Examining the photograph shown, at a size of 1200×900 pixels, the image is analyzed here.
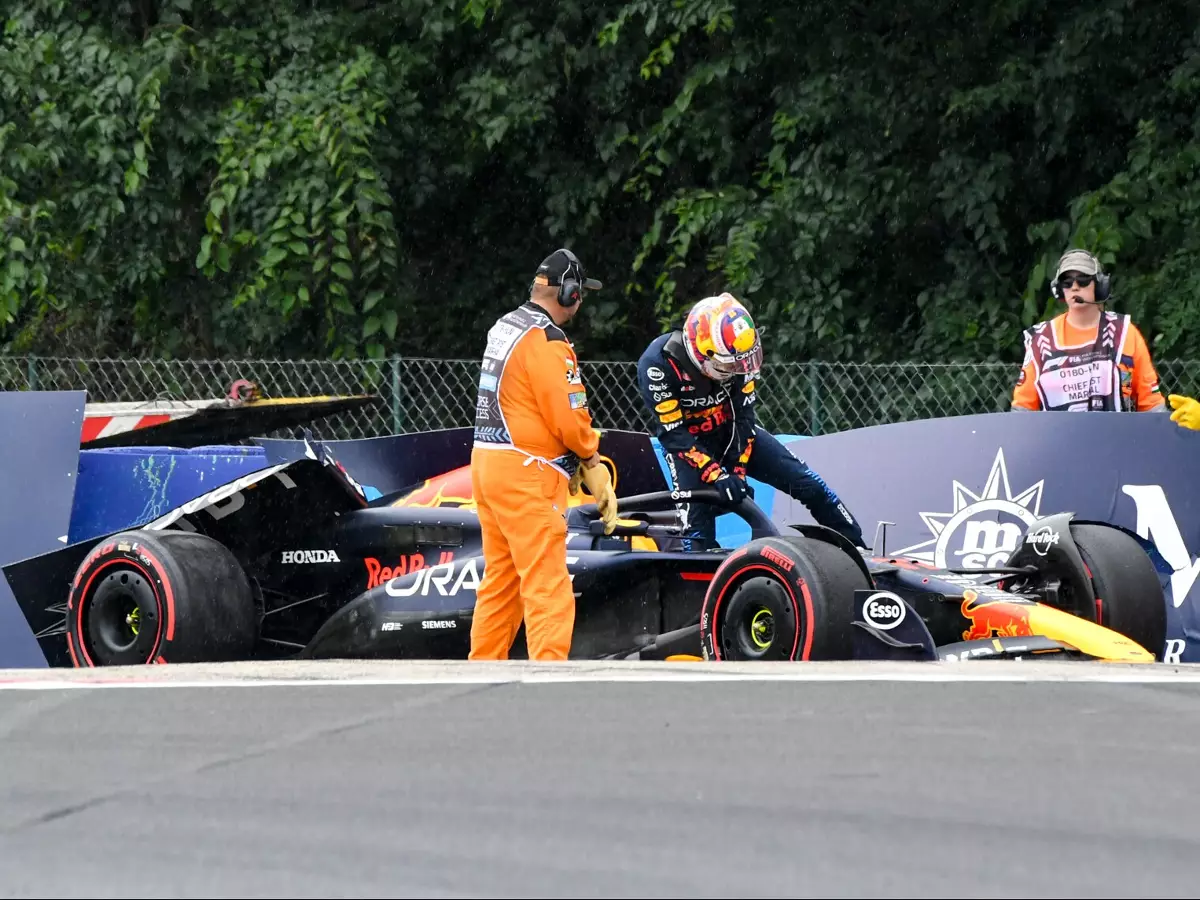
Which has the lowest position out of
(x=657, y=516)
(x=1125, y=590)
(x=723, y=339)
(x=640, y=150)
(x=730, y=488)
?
(x=1125, y=590)

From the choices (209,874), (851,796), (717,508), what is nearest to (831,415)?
(717,508)

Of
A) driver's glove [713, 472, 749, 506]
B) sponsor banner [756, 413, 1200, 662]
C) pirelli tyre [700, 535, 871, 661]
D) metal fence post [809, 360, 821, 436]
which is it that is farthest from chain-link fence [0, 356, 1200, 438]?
pirelli tyre [700, 535, 871, 661]

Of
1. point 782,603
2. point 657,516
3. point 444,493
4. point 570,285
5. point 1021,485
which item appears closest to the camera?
point 782,603

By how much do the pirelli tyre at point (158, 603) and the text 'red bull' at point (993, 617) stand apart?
2.90 meters

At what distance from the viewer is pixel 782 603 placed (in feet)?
21.4

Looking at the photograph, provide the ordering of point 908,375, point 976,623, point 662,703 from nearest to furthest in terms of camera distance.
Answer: point 662,703, point 976,623, point 908,375

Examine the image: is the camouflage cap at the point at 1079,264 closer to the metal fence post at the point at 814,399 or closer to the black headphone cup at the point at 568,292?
the black headphone cup at the point at 568,292

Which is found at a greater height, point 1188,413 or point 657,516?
point 1188,413

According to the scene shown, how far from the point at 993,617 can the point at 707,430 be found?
1613mm

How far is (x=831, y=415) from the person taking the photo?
1220 centimetres

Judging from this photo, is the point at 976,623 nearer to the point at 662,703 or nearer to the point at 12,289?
the point at 662,703

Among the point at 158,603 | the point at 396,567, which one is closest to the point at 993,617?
the point at 396,567

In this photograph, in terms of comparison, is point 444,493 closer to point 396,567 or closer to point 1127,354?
point 396,567

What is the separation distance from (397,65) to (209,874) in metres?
12.7
